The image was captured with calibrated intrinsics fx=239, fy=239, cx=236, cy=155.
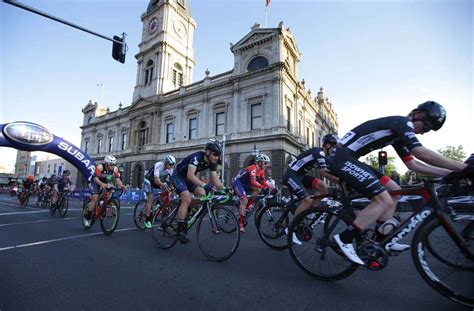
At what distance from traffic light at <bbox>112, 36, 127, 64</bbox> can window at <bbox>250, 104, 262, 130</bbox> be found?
16475 mm

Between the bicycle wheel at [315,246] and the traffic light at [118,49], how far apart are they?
8.13 meters

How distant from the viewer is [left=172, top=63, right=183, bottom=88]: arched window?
112 feet

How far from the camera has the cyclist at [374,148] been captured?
2543 millimetres

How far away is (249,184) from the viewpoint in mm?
6461

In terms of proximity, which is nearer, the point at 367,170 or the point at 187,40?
the point at 367,170

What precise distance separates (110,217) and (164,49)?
31494 mm

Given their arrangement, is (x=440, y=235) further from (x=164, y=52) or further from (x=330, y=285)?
(x=164, y=52)

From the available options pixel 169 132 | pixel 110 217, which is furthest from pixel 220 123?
pixel 110 217

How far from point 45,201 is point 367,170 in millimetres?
15380

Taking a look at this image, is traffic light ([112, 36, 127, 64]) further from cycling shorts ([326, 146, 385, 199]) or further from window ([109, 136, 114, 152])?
window ([109, 136, 114, 152])

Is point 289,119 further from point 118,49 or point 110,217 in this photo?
point 110,217

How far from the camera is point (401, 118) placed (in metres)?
2.66

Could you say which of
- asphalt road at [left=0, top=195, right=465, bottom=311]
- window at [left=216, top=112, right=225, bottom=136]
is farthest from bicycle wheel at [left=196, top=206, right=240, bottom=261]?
window at [left=216, top=112, right=225, bottom=136]

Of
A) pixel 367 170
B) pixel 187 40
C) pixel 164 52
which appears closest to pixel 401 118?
pixel 367 170
